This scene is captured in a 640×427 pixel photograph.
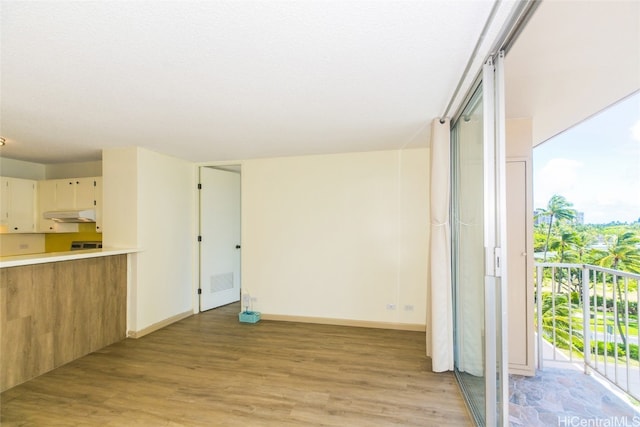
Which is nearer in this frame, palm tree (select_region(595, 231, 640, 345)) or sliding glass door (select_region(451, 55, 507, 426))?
sliding glass door (select_region(451, 55, 507, 426))

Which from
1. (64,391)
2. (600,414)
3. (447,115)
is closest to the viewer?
(600,414)

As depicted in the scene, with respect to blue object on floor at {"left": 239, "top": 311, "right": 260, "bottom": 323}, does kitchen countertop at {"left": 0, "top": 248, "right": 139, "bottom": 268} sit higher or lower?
higher

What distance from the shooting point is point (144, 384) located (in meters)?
2.56

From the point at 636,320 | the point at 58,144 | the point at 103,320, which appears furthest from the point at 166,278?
the point at 636,320

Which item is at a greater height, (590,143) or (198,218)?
(590,143)

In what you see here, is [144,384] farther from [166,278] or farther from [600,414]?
[600,414]

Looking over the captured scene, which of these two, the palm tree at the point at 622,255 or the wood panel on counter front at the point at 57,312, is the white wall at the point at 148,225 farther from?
the palm tree at the point at 622,255

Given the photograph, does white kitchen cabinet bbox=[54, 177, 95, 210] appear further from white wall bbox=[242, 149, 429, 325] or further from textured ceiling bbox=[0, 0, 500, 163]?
white wall bbox=[242, 149, 429, 325]

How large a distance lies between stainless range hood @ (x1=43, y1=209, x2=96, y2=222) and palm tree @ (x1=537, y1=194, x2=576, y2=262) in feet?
18.2

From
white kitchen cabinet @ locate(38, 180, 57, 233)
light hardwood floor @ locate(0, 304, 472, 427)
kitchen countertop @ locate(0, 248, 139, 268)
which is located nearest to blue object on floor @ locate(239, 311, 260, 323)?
light hardwood floor @ locate(0, 304, 472, 427)

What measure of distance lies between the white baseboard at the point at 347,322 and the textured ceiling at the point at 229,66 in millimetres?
2493

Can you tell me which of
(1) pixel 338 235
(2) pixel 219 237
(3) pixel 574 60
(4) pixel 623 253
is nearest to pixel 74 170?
(2) pixel 219 237

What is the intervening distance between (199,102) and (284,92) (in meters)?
0.72

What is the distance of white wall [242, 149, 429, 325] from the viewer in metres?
3.92
